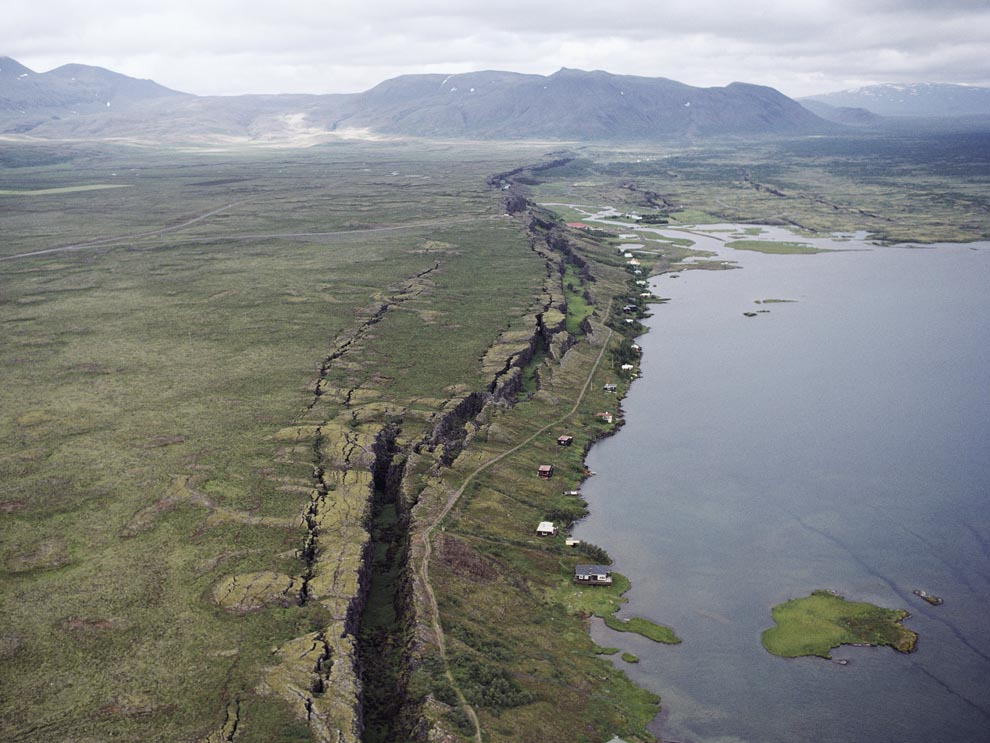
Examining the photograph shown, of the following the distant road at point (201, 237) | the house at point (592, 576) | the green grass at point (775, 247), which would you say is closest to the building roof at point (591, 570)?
the house at point (592, 576)

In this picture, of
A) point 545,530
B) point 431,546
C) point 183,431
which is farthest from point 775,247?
point 431,546

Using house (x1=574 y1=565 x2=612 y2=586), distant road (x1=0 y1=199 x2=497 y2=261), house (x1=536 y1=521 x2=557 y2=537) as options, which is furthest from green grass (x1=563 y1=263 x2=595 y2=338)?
house (x1=574 y1=565 x2=612 y2=586)

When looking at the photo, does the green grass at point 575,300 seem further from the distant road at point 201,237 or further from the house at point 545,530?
the house at point 545,530

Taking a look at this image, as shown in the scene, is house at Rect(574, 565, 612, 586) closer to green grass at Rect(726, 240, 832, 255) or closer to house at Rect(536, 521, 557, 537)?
house at Rect(536, 521, 557, 537)

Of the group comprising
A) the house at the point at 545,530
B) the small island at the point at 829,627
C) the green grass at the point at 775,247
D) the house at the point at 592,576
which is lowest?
the small island at the point at 829,627

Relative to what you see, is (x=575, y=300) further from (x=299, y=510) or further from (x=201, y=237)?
(x=201, y=237)

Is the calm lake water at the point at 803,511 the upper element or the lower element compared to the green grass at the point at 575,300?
lower

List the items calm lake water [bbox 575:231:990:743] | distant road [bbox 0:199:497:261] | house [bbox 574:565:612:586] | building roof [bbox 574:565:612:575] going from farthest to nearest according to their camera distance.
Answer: distant road [bbox 0:199:497:261] → building roof [bbox 574:565:612:575] → house [bbox 574:565:612:586] → calm lake water [bbox 575:231:990:743]
